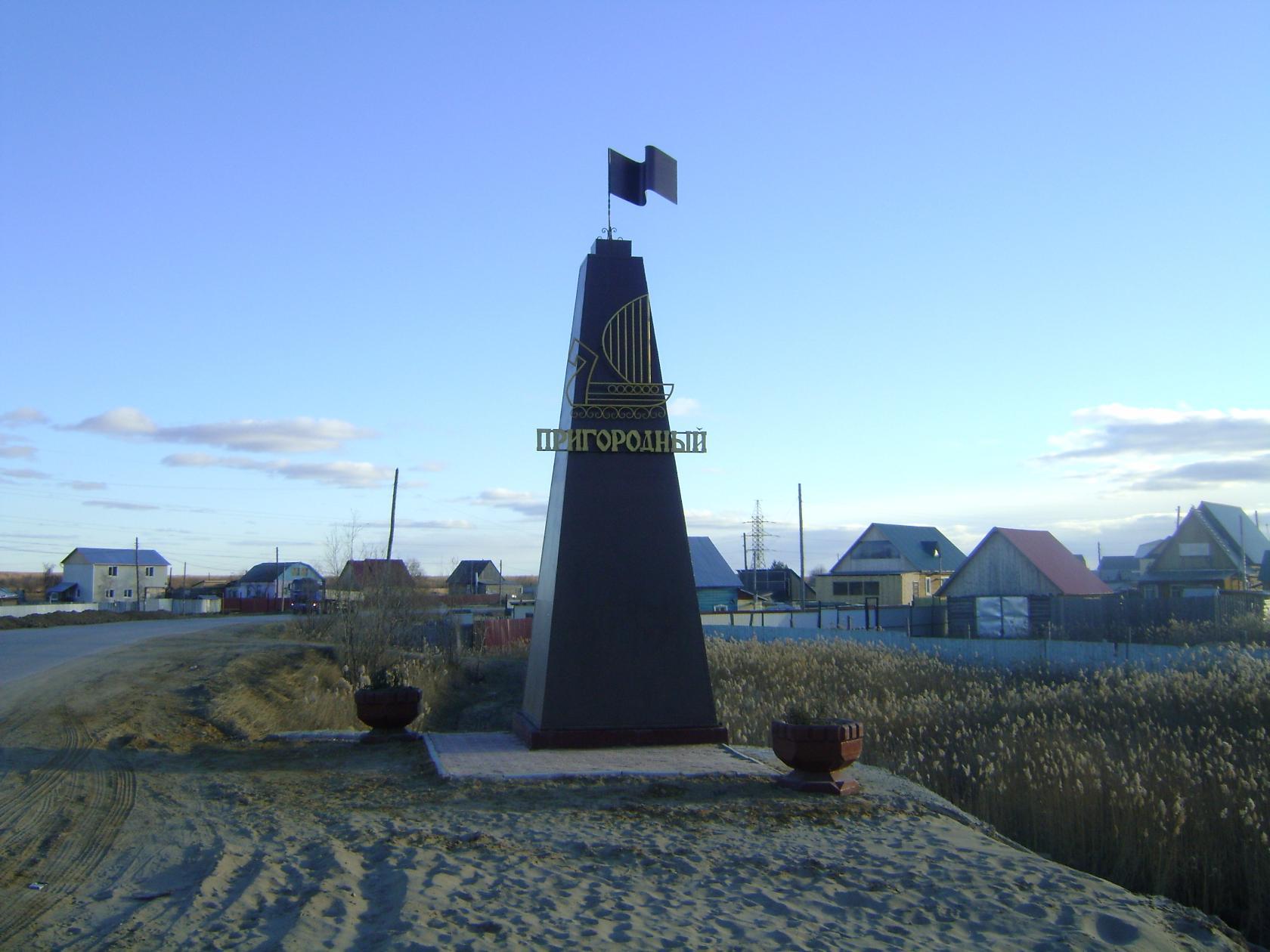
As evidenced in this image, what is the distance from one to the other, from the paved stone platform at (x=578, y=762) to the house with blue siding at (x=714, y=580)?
3386 cm

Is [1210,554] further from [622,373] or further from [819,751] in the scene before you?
[819,751]

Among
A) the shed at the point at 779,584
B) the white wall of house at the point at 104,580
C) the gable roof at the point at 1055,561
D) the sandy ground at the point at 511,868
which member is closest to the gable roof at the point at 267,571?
the white wall of house at the point at 104,580

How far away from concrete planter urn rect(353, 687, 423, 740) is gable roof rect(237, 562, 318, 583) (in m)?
75.3

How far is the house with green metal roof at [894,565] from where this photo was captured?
54750 mm

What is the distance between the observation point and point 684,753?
893 centimetres

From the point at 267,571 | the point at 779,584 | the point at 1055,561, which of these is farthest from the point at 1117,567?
the point at 267,571

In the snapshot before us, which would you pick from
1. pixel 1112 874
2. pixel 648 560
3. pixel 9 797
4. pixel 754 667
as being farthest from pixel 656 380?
pixel 754 667

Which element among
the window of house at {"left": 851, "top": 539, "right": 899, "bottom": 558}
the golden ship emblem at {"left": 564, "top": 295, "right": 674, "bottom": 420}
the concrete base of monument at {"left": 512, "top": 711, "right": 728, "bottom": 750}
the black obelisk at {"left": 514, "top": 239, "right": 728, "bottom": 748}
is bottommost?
the concrete base of monument at {"left": 512, "top": 711, "right": 728, "bottom": 750}

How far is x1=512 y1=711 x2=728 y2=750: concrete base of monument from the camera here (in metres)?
9.17

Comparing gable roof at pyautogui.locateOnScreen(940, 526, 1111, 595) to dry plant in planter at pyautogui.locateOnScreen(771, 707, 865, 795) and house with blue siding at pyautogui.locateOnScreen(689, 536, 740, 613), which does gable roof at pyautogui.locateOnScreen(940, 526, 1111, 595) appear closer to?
house with blue siding at pyautogui.locateOnScreen(689, 536, 740, 613)

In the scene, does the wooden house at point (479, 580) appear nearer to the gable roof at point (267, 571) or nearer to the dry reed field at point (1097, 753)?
the gable roof at point (267, 571)

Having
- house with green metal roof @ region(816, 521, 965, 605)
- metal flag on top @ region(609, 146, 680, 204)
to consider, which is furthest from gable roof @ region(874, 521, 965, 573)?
metal flag on top @ region(609, 146, 680, 204)

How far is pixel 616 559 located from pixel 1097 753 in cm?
517

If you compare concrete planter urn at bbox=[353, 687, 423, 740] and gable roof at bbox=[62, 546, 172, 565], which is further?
gable roof at bbox=[62, 546, 172, 565]
